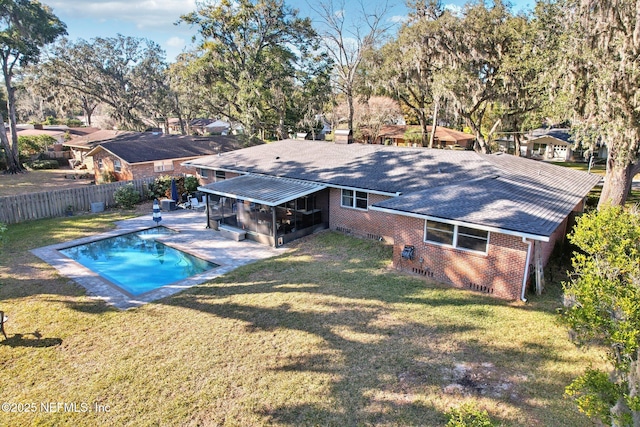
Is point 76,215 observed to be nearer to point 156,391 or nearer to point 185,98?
point 156,391

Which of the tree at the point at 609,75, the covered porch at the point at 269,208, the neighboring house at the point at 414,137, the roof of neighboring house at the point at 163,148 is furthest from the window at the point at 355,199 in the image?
the neighboring house at the point at 414,137

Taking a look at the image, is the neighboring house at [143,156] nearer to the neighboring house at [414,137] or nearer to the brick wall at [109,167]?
the brick wall at [109,167]

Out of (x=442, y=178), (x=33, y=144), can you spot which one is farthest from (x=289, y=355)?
(x=33, y=144)

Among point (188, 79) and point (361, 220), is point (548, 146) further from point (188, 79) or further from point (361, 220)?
point (188, 79)

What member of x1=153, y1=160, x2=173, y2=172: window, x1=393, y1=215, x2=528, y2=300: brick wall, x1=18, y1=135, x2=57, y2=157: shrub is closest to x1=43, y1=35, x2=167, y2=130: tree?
x1=18, y1=135, x2=57, y2=157: shrub

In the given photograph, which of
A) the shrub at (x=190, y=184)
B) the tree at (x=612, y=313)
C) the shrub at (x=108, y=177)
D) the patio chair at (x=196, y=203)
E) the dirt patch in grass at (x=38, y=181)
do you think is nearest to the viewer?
the tree at (x=612, y=313)

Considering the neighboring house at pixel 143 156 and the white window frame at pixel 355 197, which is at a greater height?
the neighboring house at pixel 143 156

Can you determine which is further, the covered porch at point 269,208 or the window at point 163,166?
the window at point 163,166

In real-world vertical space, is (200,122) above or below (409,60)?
below
